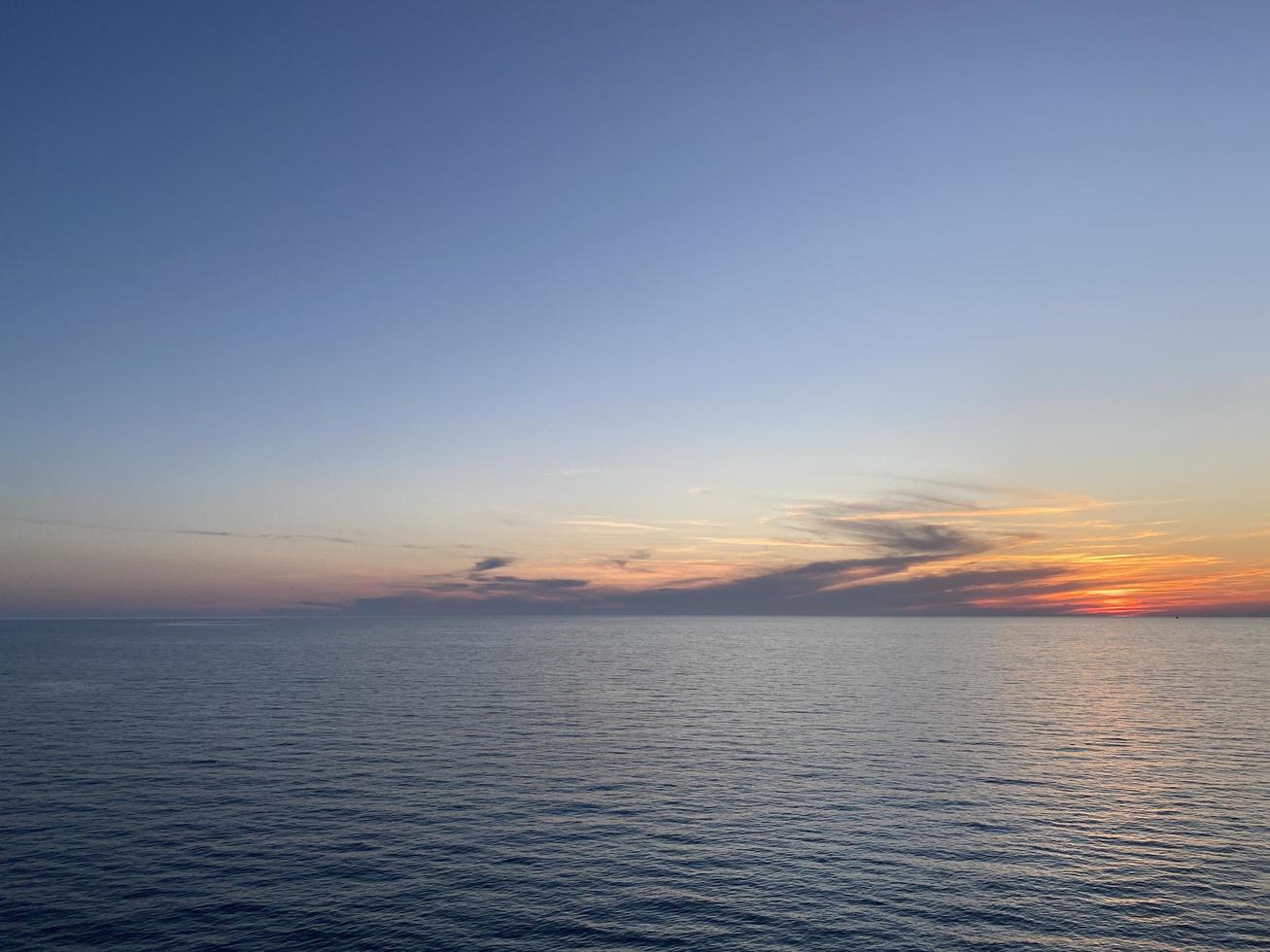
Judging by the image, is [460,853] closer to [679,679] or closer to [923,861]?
[923,861]

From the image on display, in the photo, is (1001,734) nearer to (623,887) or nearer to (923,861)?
(923,861)

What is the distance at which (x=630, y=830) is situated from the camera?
59.6 m

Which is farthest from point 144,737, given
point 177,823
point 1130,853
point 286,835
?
point 1130,853

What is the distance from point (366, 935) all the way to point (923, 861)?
35642 mm

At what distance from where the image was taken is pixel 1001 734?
101 metres

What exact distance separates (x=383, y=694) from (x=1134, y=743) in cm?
11501

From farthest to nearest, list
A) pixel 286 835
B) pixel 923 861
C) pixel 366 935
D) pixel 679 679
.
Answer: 1. pixel 679 679
2. pixel 286 835
3. pixel 923 861
4. pixel 366 935

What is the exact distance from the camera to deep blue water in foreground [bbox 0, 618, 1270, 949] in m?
43.2

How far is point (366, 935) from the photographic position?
41406mm

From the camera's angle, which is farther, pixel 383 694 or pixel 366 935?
pixel 383 694

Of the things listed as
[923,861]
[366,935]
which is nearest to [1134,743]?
[923,861]

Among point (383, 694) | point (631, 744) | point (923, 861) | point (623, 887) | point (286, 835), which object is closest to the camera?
point (623, 887)

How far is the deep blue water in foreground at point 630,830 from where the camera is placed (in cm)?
4325

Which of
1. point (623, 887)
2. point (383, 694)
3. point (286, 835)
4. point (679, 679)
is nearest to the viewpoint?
point (623, 887)
